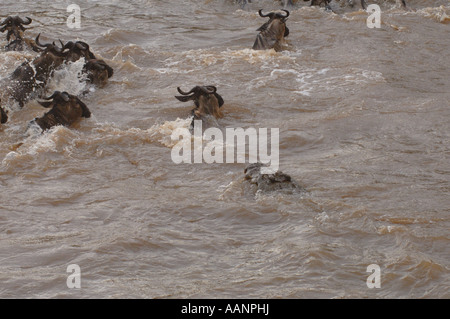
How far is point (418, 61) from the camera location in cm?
1364

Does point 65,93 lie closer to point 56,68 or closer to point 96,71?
point 56,68

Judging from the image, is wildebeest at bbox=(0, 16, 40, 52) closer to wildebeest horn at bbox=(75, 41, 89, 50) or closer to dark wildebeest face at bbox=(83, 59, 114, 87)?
wildebeest horn at bbox=(75, 41, 89, 50)

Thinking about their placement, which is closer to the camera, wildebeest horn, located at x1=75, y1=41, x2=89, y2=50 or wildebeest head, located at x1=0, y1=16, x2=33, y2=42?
wildebeest horn, located at x1=75, y1=41, x2=89, y2=50

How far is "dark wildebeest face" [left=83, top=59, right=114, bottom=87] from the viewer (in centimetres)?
1298

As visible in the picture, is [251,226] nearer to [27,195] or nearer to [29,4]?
[27,195]

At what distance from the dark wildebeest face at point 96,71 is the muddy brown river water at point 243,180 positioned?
0.21 metres

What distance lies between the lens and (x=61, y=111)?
1093 centimetres

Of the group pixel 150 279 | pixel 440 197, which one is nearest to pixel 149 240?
pixel 150 279

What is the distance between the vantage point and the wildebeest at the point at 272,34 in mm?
14484

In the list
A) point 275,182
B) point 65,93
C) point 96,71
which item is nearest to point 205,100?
point 65,93

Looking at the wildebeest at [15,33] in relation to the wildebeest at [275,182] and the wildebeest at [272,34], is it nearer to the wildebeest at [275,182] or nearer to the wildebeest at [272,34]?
the wildebeest at [272,34]

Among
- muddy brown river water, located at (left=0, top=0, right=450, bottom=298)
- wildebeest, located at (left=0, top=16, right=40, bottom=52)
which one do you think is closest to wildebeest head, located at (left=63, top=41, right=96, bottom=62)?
muddy brown river water, located at (left=0, top=0, right=450, bottom=298)

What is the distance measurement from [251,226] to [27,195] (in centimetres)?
271

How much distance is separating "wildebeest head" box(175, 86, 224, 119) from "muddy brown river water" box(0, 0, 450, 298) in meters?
0.22
